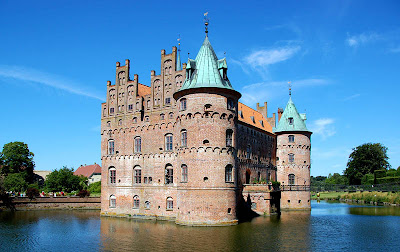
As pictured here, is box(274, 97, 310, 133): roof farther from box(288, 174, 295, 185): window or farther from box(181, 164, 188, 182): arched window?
box(181, 164, 188, 182): arched window

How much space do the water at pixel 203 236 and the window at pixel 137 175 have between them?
4.79m

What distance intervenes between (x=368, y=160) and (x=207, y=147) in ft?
196

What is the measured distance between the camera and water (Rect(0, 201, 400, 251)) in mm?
21266

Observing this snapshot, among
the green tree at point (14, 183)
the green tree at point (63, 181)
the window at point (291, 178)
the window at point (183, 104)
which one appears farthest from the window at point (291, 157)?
the green tree at point (14, 183)

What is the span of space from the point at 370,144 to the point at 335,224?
55.4m

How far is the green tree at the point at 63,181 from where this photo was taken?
63.0 meters

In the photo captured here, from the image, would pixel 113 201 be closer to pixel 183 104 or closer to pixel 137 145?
pixel 137 145

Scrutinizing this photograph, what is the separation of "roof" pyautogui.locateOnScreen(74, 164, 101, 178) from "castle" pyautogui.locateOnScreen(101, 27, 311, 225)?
5256cm

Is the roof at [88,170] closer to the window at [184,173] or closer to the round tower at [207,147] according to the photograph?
the window at [184,173]

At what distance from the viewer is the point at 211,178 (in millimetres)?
29641

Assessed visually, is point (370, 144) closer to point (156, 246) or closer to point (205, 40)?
point (205, 40)

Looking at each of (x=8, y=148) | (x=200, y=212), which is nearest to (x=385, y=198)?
(x=200, y=212)

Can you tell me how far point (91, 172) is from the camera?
89.2m

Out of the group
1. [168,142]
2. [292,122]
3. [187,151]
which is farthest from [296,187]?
[187,151]
